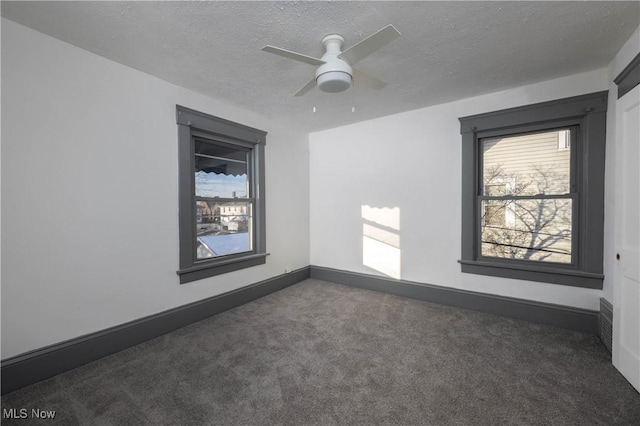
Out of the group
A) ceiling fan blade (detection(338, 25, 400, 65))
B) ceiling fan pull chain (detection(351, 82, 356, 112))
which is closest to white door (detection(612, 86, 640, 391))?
ceiling fan blade (detection(338, 25, 400, 65))

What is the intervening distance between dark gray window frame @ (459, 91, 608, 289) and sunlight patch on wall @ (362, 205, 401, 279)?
0.83 m

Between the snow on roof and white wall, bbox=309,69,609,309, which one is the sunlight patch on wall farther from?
the snow on roof

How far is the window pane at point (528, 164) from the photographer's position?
9.04 feet

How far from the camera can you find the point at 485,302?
3.02 meters

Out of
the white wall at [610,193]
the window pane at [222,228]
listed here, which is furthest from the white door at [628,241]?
the window pane at [222,228]

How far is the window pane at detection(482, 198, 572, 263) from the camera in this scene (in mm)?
2762

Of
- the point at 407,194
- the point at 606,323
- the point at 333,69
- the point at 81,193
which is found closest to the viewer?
the point at 333,69

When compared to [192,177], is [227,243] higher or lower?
lower

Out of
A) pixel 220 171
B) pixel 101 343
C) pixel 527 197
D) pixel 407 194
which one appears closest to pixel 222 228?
pixel 220 171

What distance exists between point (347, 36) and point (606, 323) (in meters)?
3.32

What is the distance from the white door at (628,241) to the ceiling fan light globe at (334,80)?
2.01m

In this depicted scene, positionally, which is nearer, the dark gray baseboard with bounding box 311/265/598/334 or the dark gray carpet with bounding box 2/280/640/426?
the dark gray carpet with bounding box 2/280/640/426

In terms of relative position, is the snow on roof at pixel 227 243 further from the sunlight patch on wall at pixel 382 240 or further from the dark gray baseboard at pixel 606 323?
the dark gray baseboard at pixel 606 323

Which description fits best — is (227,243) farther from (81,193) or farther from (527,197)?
(527,197)
